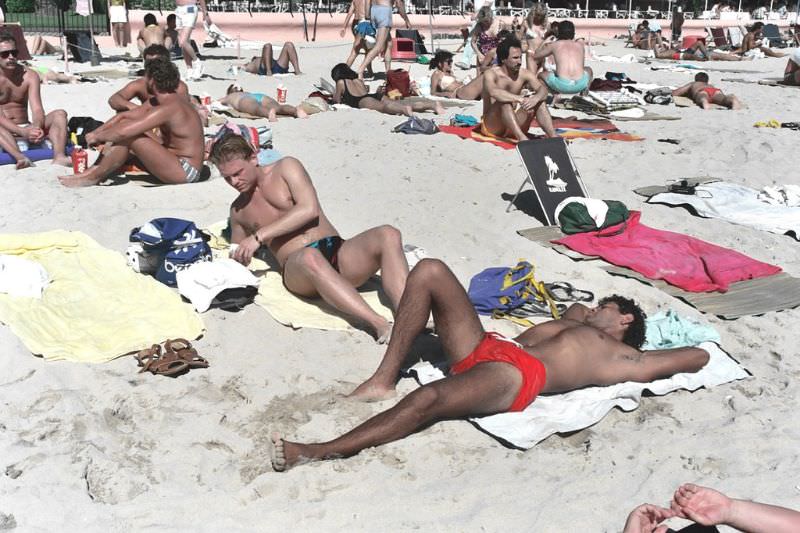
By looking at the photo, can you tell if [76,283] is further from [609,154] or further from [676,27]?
[676,27]

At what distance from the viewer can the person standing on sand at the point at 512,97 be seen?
322 inches

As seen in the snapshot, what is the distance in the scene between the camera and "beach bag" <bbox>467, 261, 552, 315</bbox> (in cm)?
461

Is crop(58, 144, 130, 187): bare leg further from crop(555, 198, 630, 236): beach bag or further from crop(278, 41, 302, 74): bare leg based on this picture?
crop(278, 41, 302, 74): bare leg

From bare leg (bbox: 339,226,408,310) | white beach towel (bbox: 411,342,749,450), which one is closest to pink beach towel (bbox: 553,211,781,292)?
white beach towel (bbox: 411,342,749,450)

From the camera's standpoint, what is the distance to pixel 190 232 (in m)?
4.86

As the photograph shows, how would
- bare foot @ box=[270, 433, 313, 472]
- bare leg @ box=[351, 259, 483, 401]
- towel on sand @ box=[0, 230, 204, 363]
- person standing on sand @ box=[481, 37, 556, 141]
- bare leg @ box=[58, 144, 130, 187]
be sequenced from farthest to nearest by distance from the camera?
person standing on sand @ box=[481, 37, 556, 141] < bare leg @ box=[58, 144, 130, 187] < towel on sand @ box=[0, 230, 204, 363] < bare leg @ box=[351, 259, 483, 401] < bare foot @ box=[270, 433, 313, 472]

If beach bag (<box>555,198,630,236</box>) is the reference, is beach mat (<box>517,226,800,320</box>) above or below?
below

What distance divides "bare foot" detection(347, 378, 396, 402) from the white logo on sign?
324 cm

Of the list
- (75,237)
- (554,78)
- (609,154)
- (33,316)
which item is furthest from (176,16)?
(33,316)

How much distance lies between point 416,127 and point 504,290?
436 cm

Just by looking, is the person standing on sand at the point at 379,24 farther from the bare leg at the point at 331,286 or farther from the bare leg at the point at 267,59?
the bare leg at the point at 331,286

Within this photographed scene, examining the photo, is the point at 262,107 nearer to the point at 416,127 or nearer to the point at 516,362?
the point at 416,127

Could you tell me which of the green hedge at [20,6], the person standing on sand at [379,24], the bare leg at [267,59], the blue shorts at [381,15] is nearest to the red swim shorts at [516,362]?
the person standing on sand at [379,24]

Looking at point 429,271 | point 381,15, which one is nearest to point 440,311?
point 429,271
